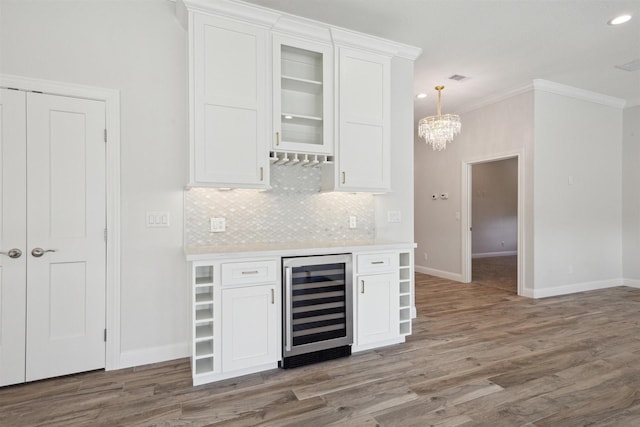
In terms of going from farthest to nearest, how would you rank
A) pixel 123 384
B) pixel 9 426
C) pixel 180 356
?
pixel 180 356 < pixel 123 384 < pixel 9 426

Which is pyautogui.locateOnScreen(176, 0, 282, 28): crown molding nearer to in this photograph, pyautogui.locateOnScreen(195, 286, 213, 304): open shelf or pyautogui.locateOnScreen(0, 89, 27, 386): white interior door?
pyautogui.locateOnScreen(0, 89, 27, 386): white interior door

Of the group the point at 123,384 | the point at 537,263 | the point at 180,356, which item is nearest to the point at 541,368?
the point at 537,263

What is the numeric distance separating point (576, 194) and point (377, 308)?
4160 mm

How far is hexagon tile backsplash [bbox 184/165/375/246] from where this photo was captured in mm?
2904

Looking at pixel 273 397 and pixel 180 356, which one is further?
pixel 180 356

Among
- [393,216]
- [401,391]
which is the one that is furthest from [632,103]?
[401,391]

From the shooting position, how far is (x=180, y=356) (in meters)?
2.82

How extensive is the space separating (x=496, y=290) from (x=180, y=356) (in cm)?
457

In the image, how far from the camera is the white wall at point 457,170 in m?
4.85

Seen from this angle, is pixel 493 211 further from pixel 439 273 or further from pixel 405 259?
pixel 405 259

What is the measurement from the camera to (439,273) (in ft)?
20.6

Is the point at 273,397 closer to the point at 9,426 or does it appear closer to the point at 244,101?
the point at 9,426

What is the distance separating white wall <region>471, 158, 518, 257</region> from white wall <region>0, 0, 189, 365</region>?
27.8 ft

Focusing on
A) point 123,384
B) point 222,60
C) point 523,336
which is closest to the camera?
point 123,384
